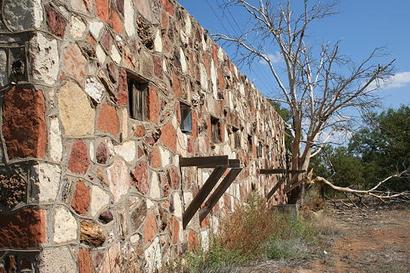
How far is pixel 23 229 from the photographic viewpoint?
11.3 ft

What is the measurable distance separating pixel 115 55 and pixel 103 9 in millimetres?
442

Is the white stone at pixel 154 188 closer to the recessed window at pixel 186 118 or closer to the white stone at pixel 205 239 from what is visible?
the recessed window at pixel 186 118

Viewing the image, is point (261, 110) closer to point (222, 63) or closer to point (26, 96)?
point (222, 63)

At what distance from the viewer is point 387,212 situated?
1758cm

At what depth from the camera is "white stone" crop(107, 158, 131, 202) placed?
446 cm

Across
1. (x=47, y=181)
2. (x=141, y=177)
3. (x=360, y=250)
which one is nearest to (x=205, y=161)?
(x=141, y=177)

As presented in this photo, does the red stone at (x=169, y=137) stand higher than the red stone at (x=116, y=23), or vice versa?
the red stone at (x=116, y=23)


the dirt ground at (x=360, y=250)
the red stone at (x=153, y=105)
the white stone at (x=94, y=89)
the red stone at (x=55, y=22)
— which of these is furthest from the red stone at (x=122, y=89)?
the dirt ground at (x=360, y=250)

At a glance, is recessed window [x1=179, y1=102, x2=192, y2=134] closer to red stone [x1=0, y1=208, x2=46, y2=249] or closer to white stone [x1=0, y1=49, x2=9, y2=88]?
white stone [x1=0, y1=49, x2=9, y2=88]

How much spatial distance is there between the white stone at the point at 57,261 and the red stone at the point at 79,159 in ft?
2.06

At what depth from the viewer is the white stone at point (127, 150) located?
15.3ft

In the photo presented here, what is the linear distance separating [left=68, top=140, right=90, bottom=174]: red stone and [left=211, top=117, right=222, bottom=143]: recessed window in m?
4.42

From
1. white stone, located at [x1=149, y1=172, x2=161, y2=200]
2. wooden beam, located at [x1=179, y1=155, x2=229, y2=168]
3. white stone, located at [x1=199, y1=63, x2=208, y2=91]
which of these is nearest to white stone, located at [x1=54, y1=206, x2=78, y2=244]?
white stone, located at [x1=149, y1=172, x2=161, y2=200]

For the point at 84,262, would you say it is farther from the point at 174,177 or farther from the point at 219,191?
the point at 219,191
